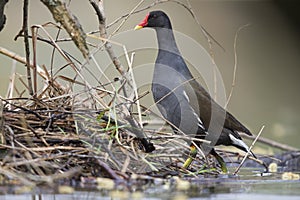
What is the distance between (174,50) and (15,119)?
1.48m

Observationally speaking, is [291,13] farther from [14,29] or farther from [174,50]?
[174,50]

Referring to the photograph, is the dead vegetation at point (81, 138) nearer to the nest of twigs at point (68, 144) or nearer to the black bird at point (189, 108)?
the nest of twigs at point (68, 144)

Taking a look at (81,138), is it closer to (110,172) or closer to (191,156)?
(110,172)

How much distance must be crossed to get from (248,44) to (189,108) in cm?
671

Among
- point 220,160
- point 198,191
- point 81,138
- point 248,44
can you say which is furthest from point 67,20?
point 248,44

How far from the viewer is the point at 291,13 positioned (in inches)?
457

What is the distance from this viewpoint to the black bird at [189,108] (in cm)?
497

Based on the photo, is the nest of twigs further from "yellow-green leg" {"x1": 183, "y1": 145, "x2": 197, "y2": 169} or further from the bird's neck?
the bird's neck

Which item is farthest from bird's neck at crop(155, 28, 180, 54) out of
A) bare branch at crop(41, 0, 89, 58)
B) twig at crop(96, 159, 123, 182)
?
twig at crop(96, 159, 123, 182)

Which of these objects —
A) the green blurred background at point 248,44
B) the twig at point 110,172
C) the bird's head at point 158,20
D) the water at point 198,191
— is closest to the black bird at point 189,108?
the bird's head at point 158,20

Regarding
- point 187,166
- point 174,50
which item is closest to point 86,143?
point 187,166

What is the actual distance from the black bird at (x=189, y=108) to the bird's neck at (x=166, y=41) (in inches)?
2.6

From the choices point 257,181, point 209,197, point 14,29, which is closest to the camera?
point 209,197

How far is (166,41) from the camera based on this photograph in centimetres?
543
